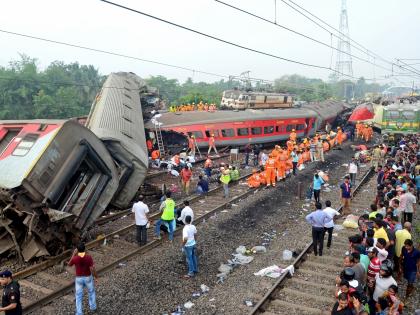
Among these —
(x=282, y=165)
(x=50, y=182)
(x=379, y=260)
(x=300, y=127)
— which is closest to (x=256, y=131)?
(x=300, y=127)

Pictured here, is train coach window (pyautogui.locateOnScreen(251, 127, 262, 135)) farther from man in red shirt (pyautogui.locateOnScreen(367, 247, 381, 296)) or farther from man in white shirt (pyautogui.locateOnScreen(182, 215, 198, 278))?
man in red shirt (pyautogui.locateOnScreen(367, 247, 381, 296))

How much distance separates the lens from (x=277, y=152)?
16.5 meters

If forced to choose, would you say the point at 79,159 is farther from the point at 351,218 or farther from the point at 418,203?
the point at 418,203

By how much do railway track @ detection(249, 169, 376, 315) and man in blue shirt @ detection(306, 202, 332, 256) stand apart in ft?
1.04

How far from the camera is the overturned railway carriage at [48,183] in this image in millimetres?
8141

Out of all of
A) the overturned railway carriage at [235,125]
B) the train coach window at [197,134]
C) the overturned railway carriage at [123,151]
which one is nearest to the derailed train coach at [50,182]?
the overturned railway carriage at [123,151]

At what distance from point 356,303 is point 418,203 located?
10219 mm

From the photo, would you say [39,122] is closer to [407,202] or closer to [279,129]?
[407,202]

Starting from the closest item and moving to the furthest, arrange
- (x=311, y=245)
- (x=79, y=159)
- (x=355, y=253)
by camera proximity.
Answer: (x=355, y=253)
(x=79, y=159)
(x=311, y=245)

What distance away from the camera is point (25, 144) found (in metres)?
8.91

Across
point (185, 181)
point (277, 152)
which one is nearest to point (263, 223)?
point (185, 181)

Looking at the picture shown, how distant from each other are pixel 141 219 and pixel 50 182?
2.32m

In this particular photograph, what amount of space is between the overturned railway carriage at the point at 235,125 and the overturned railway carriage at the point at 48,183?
489 inches

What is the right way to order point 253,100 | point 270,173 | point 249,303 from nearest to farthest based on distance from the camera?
point 249,303 → point 270,173 → point 253,100
